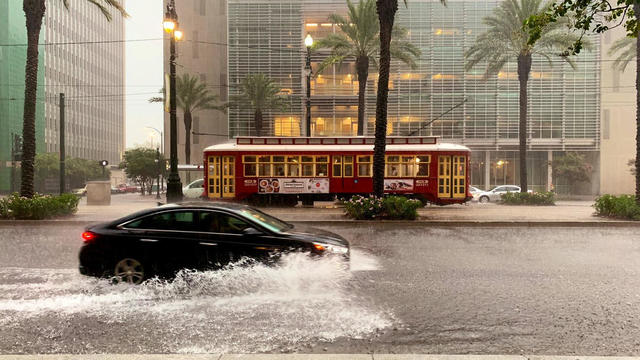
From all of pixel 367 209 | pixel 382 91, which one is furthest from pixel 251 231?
pixel 382 91

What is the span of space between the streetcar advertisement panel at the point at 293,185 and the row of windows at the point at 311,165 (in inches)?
10.5

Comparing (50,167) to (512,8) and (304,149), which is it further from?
(512,8)

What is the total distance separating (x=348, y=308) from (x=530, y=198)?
26.2m

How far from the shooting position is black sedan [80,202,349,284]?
6.81 meters

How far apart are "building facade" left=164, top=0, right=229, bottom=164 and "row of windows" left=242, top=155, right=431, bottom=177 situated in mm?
35947

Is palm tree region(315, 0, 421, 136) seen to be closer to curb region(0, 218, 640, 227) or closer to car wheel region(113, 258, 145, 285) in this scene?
curb region(0, 218, 640, 227)

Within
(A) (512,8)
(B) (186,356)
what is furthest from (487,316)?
(A) (512,8)

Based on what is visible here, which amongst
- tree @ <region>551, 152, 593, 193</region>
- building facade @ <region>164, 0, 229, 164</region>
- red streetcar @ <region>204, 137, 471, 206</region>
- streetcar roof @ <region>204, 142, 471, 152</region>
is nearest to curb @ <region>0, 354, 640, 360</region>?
red streetcar @ <region>204, 137, 471, 206</region>

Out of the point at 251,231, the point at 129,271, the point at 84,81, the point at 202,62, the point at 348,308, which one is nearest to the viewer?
the point at 348,308

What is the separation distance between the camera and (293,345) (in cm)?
470

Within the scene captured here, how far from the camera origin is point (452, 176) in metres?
24.0

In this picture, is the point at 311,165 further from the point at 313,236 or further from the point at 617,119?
the point at 617,119

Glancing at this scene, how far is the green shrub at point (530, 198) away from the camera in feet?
93.5

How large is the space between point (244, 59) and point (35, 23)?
A: 107 ft
